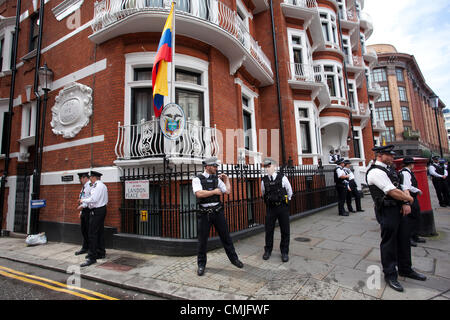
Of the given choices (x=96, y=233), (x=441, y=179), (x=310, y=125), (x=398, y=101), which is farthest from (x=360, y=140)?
(x=398, y=101)

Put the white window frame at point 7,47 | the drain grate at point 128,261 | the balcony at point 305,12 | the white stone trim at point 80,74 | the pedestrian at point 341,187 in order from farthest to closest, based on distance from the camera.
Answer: the balcony at point 305,12 → the white window frame at point 7,47 → the pedestrian at point 341,187 → the white stone trim at point 80,74 → the drain grate at point 128,261

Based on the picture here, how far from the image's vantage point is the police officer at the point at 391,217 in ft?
9.95

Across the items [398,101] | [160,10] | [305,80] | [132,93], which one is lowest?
[132,93]

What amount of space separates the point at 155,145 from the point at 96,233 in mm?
2352

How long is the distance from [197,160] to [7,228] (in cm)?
936

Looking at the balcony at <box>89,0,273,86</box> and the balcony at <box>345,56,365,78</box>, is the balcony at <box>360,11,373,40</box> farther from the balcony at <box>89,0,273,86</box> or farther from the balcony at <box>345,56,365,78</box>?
the balcony at <box>89,0,273,86</box>

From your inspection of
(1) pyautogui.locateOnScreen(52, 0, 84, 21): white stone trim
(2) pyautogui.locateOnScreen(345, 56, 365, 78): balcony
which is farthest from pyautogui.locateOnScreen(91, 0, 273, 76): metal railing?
(2) pyautogui.locateOnScreen(345, 56, 365, 78): balcony

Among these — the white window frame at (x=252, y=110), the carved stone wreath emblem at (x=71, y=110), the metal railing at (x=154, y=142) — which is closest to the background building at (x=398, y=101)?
the white window frame at (x=252, y=110)

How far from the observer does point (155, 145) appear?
17.6 feet

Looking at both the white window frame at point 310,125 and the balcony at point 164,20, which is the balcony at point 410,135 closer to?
the white window frame at point 310,125

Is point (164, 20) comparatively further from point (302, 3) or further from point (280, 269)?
point (302, 3)

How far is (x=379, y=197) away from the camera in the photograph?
324 centimetres

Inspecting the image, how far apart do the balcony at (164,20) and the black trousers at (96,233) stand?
490 cm

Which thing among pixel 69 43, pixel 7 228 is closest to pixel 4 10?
pixel 69 43
